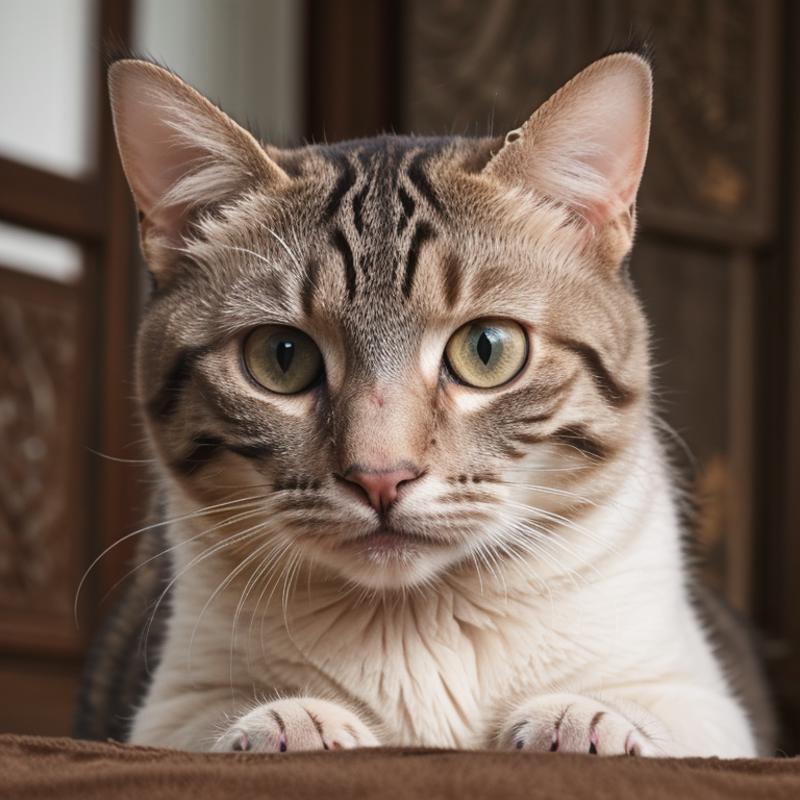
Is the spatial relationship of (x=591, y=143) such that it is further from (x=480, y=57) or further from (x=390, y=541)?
(x=480, y=57)

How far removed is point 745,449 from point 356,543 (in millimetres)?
2501

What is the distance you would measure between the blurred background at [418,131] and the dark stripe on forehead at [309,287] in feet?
6.17

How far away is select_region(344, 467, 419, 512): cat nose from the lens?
1.14 metres

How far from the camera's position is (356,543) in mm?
1200

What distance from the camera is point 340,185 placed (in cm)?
141

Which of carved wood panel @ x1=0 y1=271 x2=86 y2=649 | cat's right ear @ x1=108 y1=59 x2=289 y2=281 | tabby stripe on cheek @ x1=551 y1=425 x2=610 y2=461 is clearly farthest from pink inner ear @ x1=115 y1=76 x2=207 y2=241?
carved wood panel @ x1=0 y1=271 x2=86 y2=649

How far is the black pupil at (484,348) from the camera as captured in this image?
1263 mm

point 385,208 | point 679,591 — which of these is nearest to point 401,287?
point 385,208

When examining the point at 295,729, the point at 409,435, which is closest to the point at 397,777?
the point at 295,729

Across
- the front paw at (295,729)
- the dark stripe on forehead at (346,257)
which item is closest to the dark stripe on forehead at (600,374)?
the dark stripe on forehead at (346,257)

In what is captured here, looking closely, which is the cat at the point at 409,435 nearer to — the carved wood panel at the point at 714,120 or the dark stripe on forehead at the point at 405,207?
the dark stripe on forehead at the point at 405,207

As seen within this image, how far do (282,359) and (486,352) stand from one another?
22 cm

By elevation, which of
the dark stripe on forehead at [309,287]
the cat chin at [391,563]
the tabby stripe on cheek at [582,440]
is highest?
the dark stripe on forehead at [309,287]

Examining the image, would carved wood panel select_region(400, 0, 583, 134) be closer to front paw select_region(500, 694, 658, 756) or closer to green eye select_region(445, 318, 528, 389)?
green eye select_region(445, 318, 528, 389)
